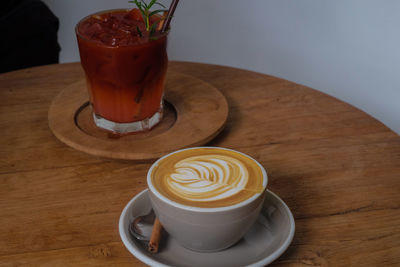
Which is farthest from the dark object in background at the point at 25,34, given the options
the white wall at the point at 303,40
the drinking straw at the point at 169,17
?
the drinking straw at the point at 169,17

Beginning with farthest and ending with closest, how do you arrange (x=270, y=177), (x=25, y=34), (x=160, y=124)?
(x=25, y=34)
(x=160, y=124)
(x=270, y=177)

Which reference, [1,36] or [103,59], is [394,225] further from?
[1,36]

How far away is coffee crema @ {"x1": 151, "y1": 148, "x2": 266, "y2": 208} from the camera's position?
1.87ft

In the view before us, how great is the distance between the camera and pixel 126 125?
0.95 meters

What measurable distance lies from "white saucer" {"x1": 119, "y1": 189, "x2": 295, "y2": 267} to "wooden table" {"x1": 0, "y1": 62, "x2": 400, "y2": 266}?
35 mm

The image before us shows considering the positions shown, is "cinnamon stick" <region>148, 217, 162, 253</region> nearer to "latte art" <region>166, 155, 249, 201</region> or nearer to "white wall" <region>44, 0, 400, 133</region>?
"latte art" <region>166, 155, 249, 201</region>

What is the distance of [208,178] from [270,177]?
221mm

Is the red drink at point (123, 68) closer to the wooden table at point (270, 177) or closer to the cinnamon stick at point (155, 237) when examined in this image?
the wooden table at point (270, 177)

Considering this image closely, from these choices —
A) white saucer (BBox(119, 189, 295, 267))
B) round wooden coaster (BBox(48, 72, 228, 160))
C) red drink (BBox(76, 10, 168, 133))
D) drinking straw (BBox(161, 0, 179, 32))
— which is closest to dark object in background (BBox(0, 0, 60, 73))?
round wooden coaster (BBox(48, 72, 228, 160))

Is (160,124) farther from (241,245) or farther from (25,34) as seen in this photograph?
(25,34)

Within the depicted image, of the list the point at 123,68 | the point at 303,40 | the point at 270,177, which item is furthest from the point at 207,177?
the point at 303,40

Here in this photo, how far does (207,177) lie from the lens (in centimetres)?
61

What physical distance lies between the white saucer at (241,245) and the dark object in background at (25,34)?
140 centimetres

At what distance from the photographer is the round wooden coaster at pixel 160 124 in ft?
2.77
